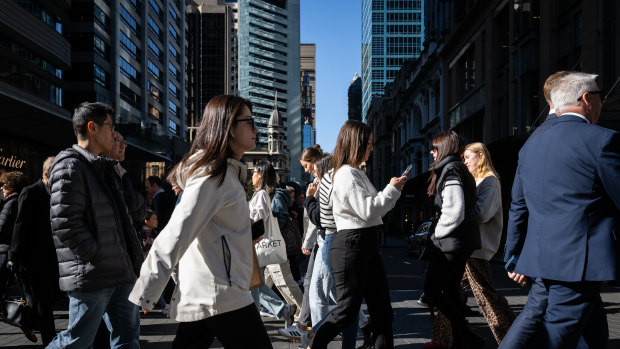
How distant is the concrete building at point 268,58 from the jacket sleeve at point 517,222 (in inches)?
6230

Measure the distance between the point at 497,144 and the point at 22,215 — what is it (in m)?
15.6

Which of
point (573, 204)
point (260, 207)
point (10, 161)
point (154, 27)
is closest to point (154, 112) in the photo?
point (154, 27)

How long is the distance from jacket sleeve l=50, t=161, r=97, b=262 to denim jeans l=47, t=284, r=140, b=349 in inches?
9.8

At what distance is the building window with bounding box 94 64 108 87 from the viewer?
4591 cm

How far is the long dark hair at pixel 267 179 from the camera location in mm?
6162

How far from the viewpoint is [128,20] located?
171ft

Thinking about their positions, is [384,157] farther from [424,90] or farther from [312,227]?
[312,227]

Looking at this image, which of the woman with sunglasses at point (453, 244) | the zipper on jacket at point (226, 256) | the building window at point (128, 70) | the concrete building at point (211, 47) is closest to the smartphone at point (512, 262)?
the woman with sunglasses at point (453, 244)

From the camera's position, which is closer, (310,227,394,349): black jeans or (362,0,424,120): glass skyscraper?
(310,227,394,349): black jeans

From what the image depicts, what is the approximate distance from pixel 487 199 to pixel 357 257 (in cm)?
200

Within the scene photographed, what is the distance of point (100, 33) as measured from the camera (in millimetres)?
45906

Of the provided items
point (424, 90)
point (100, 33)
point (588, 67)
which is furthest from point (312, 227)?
point (100, 33)

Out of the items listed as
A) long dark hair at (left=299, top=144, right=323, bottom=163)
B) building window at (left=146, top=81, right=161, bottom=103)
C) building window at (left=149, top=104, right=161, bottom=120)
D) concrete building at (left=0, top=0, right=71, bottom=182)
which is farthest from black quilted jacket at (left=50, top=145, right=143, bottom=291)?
building window at (left=149, top=104, right=161, bottom=120)

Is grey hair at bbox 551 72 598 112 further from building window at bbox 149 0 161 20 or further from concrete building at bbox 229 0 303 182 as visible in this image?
concrete building at bbox 229 0 303 182
